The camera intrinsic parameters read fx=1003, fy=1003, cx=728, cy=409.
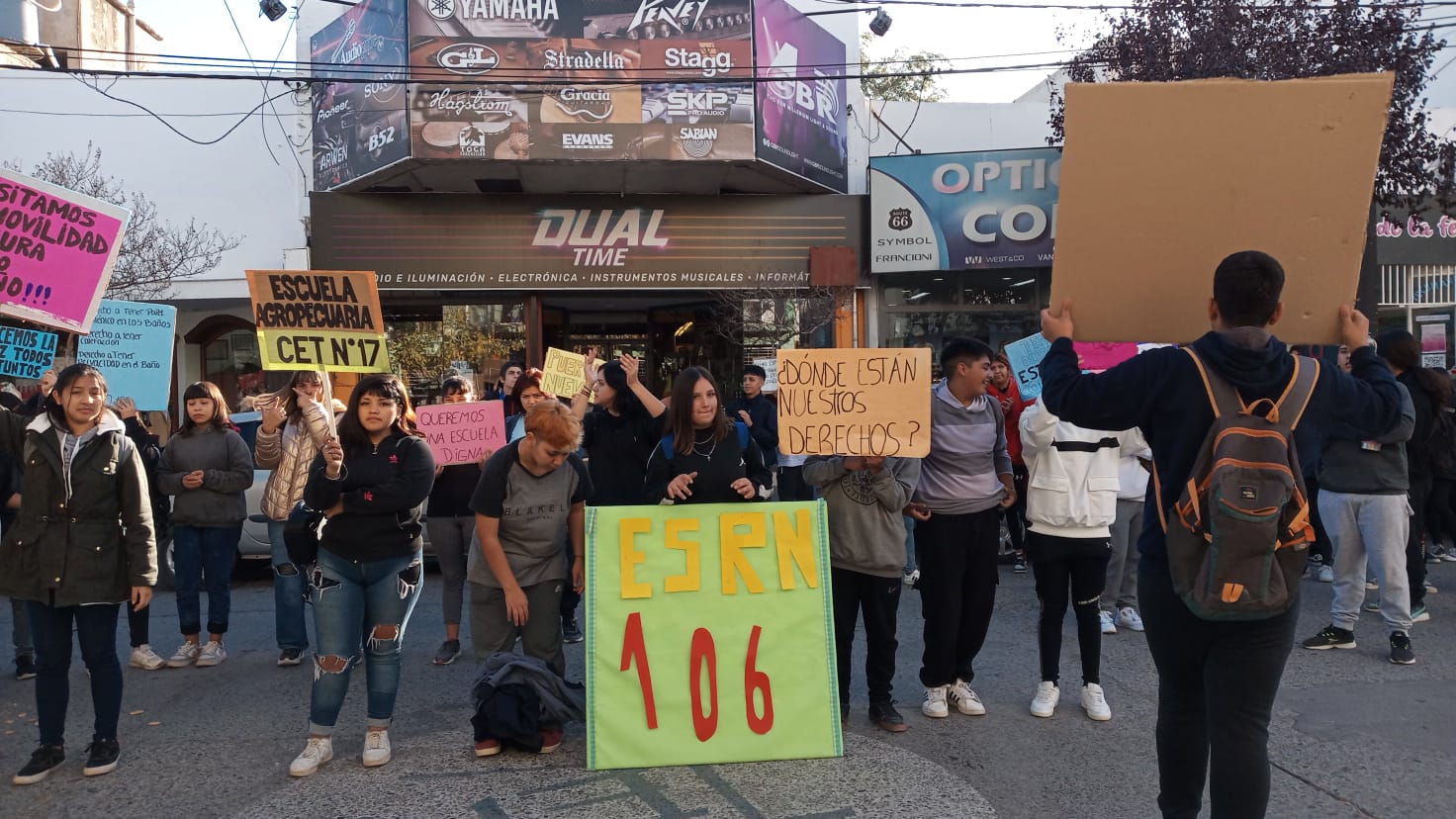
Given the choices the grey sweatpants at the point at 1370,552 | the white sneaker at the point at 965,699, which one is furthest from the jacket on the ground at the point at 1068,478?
the grey sweatpants at the point at 1370,552

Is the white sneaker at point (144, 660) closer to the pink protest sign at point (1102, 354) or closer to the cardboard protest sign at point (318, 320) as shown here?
the cardboard protest sign at point (318, 320)

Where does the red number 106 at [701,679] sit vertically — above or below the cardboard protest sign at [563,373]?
below

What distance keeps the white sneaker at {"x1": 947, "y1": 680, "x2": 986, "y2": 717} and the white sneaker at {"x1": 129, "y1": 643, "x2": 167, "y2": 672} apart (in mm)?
4777

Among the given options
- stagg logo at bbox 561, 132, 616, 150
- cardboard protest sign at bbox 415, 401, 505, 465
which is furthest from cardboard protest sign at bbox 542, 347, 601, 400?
stagg logo at bbox 561, 132, 616, 150

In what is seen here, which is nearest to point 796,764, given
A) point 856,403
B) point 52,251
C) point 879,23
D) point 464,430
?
point 856,403

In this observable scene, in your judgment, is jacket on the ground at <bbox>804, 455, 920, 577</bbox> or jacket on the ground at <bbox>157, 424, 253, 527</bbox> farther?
jacket on the ground at <bbox>157, 424, 253, 527</bbox>

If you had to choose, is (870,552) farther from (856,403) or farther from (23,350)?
(23,350)

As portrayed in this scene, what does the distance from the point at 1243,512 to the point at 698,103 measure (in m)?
12.2

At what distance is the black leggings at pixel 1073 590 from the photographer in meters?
5.06

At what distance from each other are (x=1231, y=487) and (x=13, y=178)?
5.74 metres

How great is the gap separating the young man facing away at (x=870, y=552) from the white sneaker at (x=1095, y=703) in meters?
0.95

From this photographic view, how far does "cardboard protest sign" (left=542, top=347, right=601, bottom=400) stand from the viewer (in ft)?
23.8

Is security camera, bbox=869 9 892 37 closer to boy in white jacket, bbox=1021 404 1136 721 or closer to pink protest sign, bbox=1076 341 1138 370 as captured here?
pink protest sign, bbox=1076 341 1138 370

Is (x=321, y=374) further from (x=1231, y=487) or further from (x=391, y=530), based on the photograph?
(x=1231, y=487)
